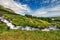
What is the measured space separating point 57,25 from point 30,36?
16.8ft

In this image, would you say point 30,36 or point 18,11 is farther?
point 18,11

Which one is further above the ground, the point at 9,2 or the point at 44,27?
the point at 9,2

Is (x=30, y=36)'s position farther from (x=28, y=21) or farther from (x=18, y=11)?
(x=18, y=11)

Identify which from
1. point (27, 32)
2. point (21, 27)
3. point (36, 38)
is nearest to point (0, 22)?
point (21, 27)

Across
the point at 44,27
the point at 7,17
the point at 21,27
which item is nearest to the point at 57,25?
the point at 44,27

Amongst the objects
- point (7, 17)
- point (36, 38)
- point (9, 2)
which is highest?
point (9, 2)

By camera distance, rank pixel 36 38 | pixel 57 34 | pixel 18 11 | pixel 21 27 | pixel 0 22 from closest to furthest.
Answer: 1. pixel 36 38
2. pixel 57 34
3. pixel 21 27
4. pixel 0 22
5. pixel 18 11

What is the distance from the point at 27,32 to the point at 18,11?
5897 mm

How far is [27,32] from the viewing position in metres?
18.6

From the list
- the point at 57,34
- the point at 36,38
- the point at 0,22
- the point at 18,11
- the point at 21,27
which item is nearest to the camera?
the point at 36,38

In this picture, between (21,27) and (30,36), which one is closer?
(30,36)

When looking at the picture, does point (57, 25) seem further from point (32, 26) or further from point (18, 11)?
point (18, 11)

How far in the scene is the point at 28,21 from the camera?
20891 millimetres

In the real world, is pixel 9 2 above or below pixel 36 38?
above
